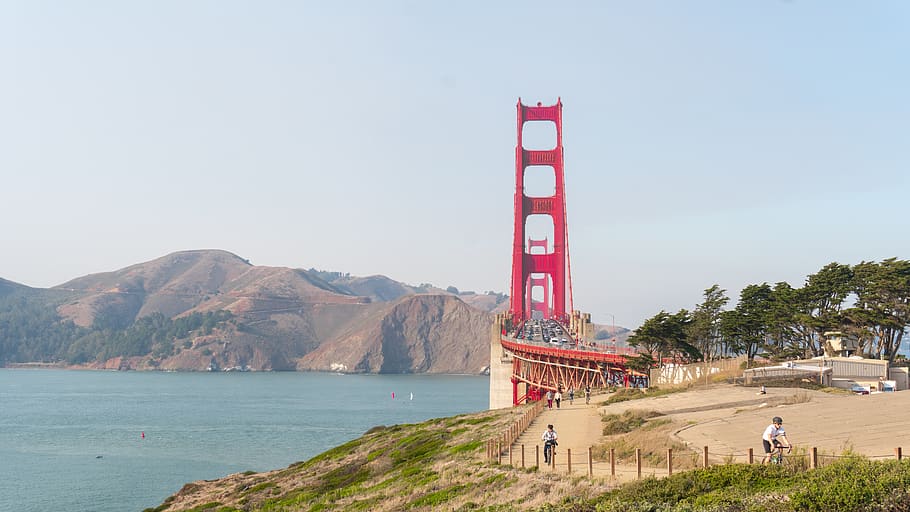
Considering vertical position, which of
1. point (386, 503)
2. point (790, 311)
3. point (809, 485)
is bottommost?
point (386, 503)

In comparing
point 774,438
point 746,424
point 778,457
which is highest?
point 774,438

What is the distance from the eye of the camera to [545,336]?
301 ft

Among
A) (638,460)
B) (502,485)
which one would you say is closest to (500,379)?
(502,485)

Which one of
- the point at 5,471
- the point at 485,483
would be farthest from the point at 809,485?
the point at 5,471

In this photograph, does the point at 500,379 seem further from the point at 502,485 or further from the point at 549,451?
the point at 502,485

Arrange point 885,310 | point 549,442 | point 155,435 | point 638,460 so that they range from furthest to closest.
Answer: point 155,435, point 885,310, point 549,442, point 638,460

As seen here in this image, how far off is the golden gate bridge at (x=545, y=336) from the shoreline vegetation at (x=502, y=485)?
1428cm

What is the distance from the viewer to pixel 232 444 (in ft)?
265

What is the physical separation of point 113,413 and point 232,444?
4282 centimetres

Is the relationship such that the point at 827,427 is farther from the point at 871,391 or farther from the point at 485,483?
the point at 871,391

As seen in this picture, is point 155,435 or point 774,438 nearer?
point 774,438

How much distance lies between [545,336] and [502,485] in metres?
70.4

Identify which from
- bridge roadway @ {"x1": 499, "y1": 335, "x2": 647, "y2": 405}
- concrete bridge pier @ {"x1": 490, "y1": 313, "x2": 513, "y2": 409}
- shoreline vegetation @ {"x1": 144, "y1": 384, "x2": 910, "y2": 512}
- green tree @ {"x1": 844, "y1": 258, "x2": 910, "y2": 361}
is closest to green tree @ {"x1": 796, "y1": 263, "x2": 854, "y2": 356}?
green tree @ {"x1": 844, "y1": 258, "x2": 910, "y2": 361}

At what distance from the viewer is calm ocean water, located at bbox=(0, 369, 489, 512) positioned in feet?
195
